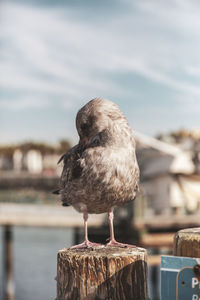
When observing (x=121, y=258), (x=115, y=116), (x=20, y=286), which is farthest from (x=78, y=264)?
(x=20, y=286)

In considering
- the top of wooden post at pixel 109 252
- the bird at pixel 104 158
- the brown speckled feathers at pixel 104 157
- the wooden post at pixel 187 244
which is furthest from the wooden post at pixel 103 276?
the brown speckled feathers at pixel 104 157

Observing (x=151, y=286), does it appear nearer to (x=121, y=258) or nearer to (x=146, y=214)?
(x=146, y=214)

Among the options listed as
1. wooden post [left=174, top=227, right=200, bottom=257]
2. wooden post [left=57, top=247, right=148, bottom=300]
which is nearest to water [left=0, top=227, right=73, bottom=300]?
wooden post [left=57, top=247, right=148, bottom=300]

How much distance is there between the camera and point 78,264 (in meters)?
2.96

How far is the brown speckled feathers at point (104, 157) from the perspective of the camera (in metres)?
3.45

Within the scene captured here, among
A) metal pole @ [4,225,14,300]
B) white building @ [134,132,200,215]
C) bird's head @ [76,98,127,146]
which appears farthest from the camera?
metal pole @ [4,225,14,300]

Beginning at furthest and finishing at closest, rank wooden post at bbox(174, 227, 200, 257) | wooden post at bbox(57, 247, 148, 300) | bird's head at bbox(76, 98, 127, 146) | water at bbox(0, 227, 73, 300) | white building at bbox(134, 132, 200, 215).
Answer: water at bbox(0, 227, 73, 300) → white building at bbox(134, 132, 200, 215) → bird's head at bbox(76, 98, 127, 146) → wooden post at bbox(57, 247, 148, 300) → wooden post at bbox(174, 227, 200, 257)

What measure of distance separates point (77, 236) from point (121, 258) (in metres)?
21.0

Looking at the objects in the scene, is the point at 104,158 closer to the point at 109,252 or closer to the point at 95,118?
the point at 95,118

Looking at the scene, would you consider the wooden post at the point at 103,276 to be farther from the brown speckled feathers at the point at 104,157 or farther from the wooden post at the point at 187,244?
the brown speckled feathers at the point at 104,157

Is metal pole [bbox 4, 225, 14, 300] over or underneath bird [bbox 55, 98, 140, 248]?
underneath

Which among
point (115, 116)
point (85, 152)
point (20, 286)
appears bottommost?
point (20, 286)

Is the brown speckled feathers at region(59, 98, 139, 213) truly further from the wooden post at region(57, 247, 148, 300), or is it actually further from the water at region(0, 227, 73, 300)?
the water at region(0, 227, 73, 300)

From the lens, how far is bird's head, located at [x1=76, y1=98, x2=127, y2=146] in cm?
343
